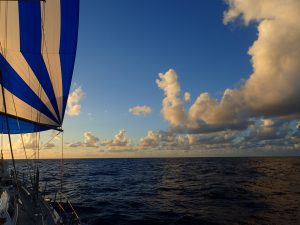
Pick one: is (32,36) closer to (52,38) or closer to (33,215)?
(52,38)

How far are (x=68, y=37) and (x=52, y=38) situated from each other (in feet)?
1.93

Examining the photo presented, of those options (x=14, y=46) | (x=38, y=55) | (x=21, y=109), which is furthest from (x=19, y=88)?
(x=14, y=46)

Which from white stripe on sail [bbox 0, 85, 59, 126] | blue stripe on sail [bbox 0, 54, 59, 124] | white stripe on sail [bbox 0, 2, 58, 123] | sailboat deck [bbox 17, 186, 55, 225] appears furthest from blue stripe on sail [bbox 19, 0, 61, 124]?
sailboat deck [bbox 17, 186, 55, 225]

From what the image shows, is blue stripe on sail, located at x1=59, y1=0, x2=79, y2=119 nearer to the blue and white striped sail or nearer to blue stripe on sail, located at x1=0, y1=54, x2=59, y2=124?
the blue and white striped sail

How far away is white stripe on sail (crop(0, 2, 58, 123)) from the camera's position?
8090 millimetres

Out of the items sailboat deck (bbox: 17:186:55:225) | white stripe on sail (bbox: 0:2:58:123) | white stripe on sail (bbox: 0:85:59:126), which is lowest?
sailboat deck (bbox: 17:186:55:225)

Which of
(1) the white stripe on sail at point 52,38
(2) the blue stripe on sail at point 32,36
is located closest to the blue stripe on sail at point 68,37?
(1) the white stripe on sail at point 52,38

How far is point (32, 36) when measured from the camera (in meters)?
9.19

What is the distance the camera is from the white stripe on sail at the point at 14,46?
809cm

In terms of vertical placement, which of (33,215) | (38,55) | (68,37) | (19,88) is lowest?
(33,215)

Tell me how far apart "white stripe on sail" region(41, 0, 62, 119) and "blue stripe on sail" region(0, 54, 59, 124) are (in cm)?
→ 87

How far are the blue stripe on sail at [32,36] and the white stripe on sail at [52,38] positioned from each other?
0.15m

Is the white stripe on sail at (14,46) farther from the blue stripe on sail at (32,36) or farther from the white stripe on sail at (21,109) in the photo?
the white stripe on sail at (21,109)

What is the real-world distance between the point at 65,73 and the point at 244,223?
12484 mm
